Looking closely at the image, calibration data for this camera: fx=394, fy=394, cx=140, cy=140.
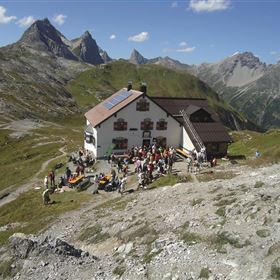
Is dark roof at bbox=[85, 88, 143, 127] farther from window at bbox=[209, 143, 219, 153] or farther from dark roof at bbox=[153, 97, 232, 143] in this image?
window at bbox=[209, 143, 219, 153]

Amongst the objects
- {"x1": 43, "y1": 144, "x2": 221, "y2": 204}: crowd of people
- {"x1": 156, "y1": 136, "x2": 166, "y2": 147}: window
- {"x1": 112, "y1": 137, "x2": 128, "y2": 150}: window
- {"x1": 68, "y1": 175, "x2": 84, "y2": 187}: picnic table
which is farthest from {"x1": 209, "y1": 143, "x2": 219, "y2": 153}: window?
{"x1": 68, "y1": 175, "x2": 84, "y2": 187}: picnic table

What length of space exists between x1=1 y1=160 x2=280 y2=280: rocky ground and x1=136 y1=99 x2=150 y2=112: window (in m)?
30.4

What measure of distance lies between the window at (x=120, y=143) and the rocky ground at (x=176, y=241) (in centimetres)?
2880

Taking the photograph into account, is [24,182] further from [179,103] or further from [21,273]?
[21,273]

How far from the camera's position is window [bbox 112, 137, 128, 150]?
61688 mm

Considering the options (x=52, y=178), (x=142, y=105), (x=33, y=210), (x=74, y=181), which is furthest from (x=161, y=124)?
(x=33, y=210)

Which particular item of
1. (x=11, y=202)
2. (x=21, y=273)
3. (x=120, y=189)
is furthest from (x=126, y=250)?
(x=11, y=202)

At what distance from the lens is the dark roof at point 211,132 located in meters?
60.5

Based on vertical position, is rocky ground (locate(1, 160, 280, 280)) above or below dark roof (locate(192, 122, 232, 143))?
below

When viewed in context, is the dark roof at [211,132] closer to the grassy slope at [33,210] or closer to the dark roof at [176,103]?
the dark roof at [176,103]

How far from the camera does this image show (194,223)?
23422 mm

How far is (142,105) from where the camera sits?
62281 mm

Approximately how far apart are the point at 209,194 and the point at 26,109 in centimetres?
13667

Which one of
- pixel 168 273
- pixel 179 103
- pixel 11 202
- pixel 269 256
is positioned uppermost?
pixel 179 103
